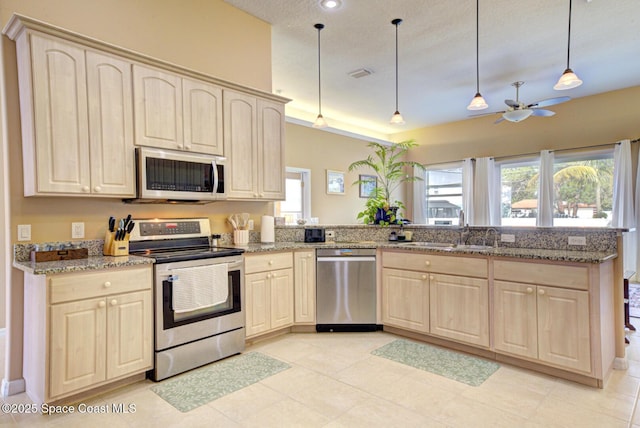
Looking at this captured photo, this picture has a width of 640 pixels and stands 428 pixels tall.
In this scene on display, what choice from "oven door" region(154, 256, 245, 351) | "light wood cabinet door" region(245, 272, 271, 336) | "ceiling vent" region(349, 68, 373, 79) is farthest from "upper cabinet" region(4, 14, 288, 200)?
"ceiling vent" region(349, 68, 373, 79)

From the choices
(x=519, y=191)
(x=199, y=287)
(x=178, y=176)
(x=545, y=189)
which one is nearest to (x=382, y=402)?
(x=199, y=287)

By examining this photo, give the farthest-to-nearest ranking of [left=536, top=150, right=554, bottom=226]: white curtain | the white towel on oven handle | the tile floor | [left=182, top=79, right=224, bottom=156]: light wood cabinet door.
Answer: [left=536, top=150, right=554, bottom=226]: white curtain → [left=182, top=79, right=224, bottom=156]: light wood cabinet door → the white towel on oven handle → the tile floor

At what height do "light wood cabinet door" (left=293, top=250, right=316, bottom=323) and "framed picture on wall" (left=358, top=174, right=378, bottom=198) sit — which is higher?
"framed picture on wall" (left=358, top=174, right=378, bottom=198)

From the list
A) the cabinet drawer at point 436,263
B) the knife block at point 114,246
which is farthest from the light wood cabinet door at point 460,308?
the knife block at point 114,246

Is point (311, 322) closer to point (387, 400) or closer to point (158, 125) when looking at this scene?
point (387, 400)

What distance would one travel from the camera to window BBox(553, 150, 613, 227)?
5777mm

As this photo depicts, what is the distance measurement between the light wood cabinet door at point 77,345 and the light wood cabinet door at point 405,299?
236 cm

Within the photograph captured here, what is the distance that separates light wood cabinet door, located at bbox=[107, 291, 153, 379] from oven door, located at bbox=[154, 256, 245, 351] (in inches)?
2.7

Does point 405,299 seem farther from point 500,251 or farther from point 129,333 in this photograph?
point 129,333

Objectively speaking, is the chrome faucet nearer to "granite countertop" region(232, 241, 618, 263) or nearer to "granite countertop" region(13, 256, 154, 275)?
"granite countertop" region(232, 241, 618, 263)

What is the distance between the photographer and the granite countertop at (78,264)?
2090mm

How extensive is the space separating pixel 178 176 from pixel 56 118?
87cm

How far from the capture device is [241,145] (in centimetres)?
345

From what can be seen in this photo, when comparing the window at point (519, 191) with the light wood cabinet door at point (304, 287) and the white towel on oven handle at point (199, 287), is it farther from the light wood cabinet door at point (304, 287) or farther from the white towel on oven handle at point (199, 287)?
the white towel on oven handle at point (199, 287)
